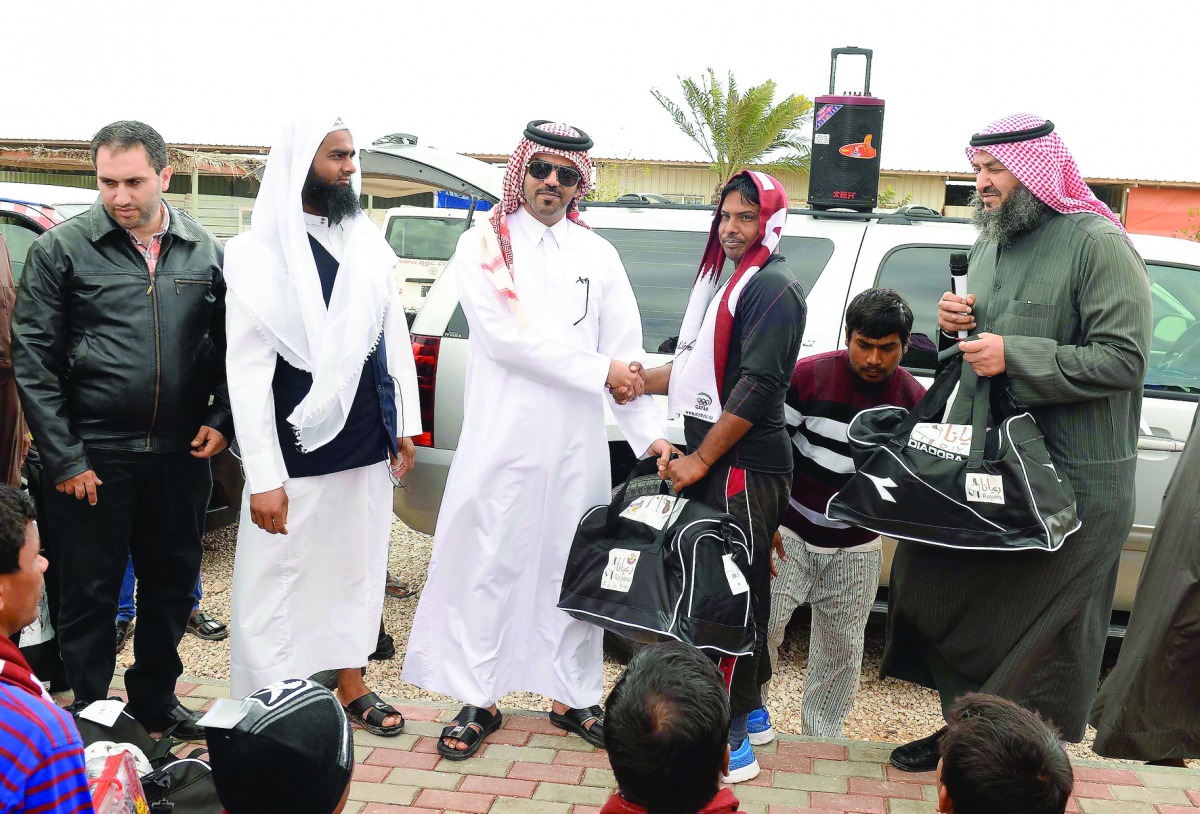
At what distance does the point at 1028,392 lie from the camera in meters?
3.25

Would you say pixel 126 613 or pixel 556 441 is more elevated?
pixel 556 441

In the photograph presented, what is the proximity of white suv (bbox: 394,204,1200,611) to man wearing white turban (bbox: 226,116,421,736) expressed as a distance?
1044mm

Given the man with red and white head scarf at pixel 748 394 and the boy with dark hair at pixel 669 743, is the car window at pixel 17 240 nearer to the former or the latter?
the man with red and white head scarf at pixel 748 394

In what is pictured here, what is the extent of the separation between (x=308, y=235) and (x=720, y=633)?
1926 millimetres

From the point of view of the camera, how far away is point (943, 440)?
331 cm

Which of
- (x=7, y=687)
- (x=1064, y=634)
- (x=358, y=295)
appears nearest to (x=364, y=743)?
(x=358, y=295)

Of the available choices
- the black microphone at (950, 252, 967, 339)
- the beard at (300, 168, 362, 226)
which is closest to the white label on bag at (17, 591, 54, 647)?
the beard at (300, 168, 362, 226)

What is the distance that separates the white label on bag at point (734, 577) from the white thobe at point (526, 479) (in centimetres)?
70

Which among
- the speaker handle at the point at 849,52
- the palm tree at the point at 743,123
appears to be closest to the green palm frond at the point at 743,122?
the palm tree at the point at 743,123

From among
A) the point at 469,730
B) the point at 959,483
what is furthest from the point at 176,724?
the point at 959,483

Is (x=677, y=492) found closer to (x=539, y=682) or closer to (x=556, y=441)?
(x=556, y=441)

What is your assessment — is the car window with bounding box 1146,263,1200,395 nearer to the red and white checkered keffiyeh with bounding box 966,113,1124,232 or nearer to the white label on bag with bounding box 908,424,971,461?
the red and white checkered keffiyeh with bounding box 966,113,1124,232

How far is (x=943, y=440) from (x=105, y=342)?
2.76 m

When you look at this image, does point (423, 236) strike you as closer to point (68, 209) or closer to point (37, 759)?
point (68, 209)
